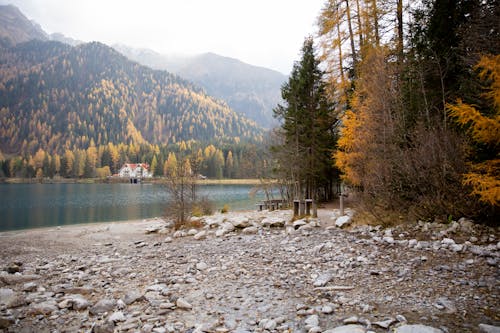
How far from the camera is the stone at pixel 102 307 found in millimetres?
5625

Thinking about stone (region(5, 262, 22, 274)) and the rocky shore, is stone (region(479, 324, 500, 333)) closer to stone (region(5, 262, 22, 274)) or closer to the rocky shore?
the rocky shore

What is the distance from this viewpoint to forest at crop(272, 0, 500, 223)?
7.84 meters

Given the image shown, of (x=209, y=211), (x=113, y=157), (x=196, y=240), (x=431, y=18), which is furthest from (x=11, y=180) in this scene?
(x=431, y=18)

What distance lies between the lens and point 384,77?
13352 millimetres

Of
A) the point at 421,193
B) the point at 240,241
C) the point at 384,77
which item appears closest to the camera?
the point at 421,193

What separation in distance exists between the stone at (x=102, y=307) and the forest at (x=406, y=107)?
27.1 ft

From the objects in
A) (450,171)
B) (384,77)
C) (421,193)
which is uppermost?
(384,77)

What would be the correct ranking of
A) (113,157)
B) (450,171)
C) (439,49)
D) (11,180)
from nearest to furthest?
(450,171) → (439,49) → (11,180) → (113,157)

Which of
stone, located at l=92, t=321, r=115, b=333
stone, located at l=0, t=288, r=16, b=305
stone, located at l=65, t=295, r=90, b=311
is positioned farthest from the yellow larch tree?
stone, located at l=0, t=288, r=16, b=305

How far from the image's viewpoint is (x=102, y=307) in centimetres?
570

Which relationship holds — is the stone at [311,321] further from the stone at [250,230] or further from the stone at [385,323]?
the stone at [250,230]

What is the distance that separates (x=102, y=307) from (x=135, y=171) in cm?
11666

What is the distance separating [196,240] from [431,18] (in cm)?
1349

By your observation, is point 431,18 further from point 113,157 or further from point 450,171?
point 113,157
